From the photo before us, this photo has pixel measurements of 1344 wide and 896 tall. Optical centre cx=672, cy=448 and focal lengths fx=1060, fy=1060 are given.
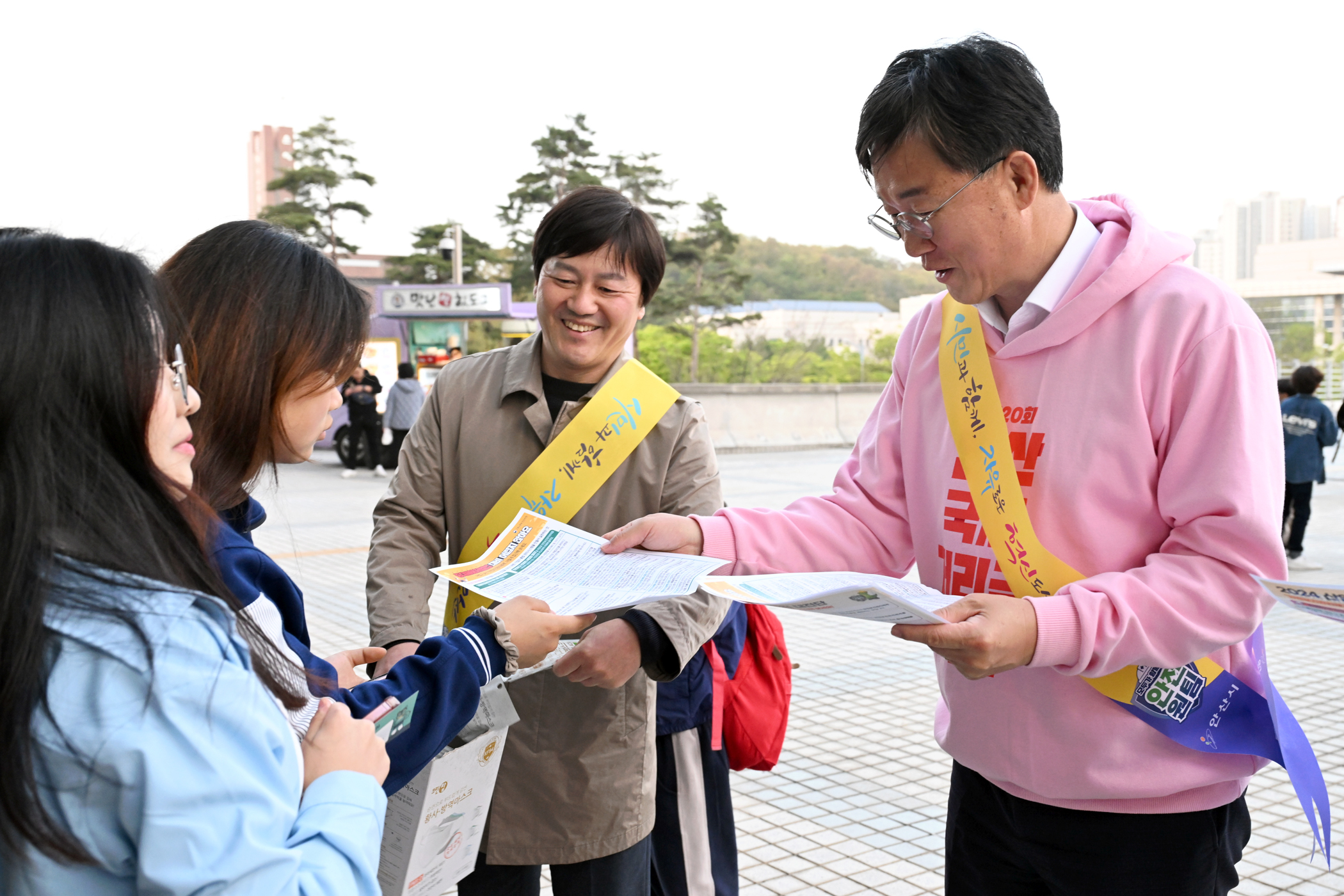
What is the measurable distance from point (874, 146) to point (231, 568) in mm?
1187

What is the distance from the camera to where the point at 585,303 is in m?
2.28

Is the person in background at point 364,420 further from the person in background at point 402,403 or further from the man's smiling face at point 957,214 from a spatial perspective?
the man's smiling face at point 957,214

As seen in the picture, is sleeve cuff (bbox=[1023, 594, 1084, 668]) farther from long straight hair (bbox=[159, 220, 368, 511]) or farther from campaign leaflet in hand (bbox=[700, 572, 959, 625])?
long straight hair (bbox=[159, 220, 368, 511])

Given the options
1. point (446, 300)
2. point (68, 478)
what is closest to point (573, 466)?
point (68, 478)

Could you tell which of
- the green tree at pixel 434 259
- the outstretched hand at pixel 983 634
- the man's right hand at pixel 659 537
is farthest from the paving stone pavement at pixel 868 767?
the green tree at pixel 434 259

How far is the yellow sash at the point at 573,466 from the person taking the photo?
2.20 meters

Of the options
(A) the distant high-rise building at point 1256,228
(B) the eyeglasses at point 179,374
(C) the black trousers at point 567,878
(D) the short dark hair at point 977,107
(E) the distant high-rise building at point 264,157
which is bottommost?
(C) the black trousers at point 567,878

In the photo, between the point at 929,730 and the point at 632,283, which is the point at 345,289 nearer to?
the point at 632,283

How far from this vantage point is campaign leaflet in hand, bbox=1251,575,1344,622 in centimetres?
133

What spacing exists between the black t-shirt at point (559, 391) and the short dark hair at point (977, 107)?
3.20ft

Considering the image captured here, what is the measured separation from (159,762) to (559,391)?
1.56 meters

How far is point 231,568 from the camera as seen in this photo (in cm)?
130

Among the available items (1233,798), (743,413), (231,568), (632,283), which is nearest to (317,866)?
(231,568)

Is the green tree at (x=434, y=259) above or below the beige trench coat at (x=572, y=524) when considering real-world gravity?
above
